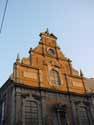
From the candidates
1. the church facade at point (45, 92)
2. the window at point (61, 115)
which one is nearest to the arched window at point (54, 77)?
the church facade at point (45, 92)

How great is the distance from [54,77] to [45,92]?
265cm

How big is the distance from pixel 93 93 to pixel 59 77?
4.39 m

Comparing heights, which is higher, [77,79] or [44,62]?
[44,62]

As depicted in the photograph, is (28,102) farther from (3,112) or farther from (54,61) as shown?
(54,61)

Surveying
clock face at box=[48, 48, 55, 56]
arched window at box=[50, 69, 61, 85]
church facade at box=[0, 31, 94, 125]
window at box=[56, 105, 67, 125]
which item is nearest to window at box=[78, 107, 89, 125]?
church facade at box=[0, 31, 94, 125]

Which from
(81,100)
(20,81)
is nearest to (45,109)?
(20,81)

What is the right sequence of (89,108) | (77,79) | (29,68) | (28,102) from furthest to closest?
(77,79), (89,108), (29,68), (28,102)

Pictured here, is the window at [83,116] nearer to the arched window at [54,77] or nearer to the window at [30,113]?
the arched window at [54,77]

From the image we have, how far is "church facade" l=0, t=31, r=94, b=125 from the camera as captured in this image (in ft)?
48.4

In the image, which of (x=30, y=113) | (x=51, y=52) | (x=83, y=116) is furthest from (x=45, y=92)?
(x=51, y=52)

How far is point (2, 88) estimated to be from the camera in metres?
17.9

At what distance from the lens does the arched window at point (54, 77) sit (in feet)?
59.9

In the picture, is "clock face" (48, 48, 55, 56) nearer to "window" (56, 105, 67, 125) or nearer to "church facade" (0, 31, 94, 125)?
"church facade" (0, 31, 94, 125)

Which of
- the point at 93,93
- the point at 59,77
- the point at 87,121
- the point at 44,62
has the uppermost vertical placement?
the point at 44,62
